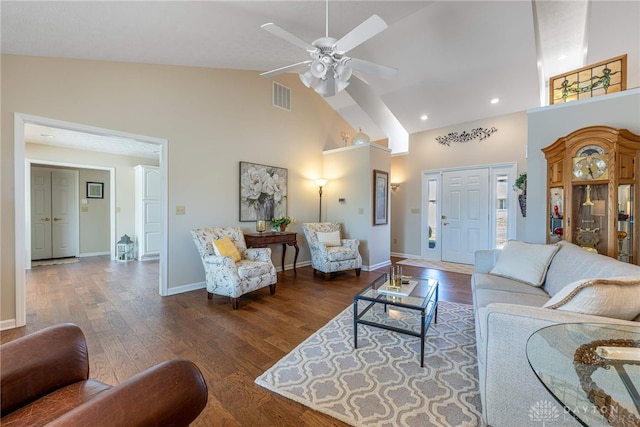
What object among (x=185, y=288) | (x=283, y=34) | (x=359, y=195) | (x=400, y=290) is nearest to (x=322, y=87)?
(x=283, y=34)

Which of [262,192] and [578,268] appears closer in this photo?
[578,268]

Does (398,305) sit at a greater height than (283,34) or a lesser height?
lesser

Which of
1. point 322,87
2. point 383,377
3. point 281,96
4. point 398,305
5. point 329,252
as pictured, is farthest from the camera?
point 281,96

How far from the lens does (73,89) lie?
282 centimetres

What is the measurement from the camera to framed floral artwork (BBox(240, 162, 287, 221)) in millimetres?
4355

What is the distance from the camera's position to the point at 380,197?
5.28 metres

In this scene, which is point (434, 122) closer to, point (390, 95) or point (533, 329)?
point (390, 95)

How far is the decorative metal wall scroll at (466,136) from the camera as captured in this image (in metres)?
5.19

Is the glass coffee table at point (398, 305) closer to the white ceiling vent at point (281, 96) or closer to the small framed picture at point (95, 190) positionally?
the white ceiling vent at point (281, 96)

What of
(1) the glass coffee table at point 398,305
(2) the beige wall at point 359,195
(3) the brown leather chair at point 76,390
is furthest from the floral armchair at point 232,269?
(2) the beige wall at point 359,195

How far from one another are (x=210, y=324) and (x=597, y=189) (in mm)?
4184

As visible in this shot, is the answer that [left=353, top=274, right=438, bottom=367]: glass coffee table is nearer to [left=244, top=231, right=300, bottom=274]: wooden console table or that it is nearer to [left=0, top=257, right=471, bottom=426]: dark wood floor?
[left=0, top=257, right=471, bottom=426]: dark wood floor

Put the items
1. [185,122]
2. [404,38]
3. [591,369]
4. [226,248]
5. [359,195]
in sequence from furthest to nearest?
[359,195], [404,38], [185,122], [226,248], [591,369]

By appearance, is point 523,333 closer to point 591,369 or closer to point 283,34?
point 591,369
